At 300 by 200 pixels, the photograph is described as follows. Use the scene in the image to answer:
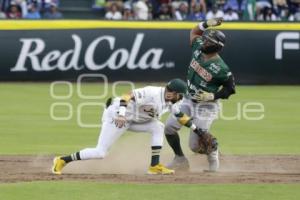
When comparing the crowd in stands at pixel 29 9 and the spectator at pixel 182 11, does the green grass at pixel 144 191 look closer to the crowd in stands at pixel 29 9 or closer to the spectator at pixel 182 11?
the crowd in stands at pixel 29 9

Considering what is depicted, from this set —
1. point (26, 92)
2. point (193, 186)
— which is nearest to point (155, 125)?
point (193, 186)

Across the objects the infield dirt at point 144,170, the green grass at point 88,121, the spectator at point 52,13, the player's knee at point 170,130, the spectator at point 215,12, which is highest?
the player's knee at point 170,130

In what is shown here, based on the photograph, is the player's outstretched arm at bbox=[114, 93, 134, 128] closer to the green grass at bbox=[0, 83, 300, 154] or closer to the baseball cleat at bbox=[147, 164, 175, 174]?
the baseball cleat at bbox=[147, 164, 175, 174]

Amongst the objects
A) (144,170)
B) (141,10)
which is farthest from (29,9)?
(144,170)

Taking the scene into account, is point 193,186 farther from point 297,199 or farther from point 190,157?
point 190,157

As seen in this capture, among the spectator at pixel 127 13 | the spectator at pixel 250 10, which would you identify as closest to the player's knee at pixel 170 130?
the spectator at pixel 127 13

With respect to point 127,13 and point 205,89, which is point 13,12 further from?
point 205,89
